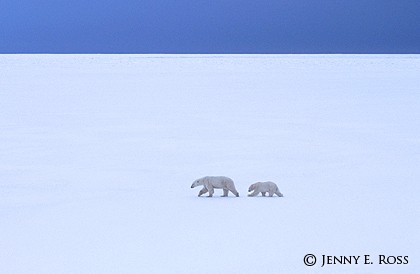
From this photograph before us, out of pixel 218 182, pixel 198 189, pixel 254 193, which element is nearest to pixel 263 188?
pixel 254 193

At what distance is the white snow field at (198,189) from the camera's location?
88.8 inches

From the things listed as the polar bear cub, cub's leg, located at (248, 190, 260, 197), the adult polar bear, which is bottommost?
the adult polar bear

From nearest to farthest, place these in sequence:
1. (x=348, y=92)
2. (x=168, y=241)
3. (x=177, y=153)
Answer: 1. (x=168, y=241)
2. (x=177, y=153)
3. (x=348, y=92)

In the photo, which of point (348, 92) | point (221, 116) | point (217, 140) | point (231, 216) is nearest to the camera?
point (231, 216)

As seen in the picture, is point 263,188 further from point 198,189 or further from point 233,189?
point 198,189

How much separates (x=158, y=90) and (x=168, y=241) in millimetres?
8438

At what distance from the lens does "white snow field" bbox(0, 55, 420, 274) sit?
2.26 metres

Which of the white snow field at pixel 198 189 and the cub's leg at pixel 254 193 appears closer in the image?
the white snow field at pixel 198 189

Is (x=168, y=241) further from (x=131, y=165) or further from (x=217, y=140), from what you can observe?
(x=217, y=140)

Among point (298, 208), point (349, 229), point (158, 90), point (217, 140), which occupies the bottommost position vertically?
point (349, 229)

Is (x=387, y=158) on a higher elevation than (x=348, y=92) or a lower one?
lower

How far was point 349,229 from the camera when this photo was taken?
2525 mm

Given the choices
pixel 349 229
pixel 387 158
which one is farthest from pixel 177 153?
pixel 349 229

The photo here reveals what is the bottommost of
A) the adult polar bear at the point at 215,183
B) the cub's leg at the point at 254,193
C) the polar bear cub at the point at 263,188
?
the adult polar bear at the point at 215,183
